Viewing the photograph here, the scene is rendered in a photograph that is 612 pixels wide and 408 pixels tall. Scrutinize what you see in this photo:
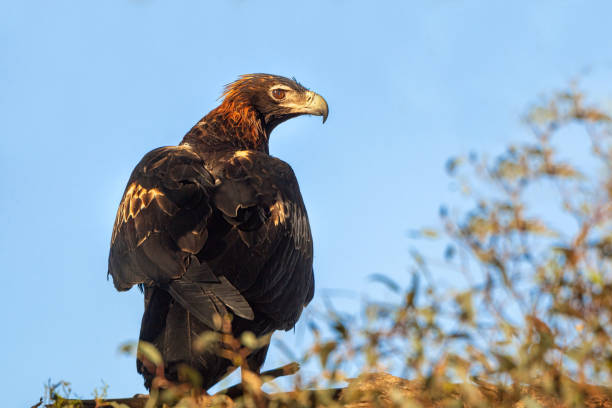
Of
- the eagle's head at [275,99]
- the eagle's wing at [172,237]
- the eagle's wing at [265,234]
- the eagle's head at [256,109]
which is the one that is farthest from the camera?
the eagle's head at [275,99]

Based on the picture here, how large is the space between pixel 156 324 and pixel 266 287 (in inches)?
35.7

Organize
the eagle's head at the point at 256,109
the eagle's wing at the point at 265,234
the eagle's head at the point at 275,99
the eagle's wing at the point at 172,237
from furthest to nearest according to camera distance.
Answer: the eagle's head at the point at 275,99
the eagle's head at the point at 256,109
the eagle's wing at the point at 265,234
the eagle's wing at the point at 172,237

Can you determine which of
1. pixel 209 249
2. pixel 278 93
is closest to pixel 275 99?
pixel 278 93

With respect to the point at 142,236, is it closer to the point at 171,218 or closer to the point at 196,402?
the point at 171,218

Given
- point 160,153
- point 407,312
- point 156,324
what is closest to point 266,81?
point 160,153

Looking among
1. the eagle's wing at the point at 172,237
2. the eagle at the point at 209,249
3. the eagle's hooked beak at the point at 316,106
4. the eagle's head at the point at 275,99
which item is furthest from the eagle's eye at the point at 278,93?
the eagle's wing at the point at 172,237

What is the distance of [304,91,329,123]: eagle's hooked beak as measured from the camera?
8.74 meters

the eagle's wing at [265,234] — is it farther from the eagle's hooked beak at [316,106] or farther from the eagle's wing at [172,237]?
the eagle's hooked beak at [316,106]

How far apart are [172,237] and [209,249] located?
30 centimetres

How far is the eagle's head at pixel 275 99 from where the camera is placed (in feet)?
28.5

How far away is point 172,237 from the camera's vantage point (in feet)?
18.4

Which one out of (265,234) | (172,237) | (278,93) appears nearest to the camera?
(172,237)

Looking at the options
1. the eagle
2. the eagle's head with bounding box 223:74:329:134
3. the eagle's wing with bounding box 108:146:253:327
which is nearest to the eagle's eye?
the eagle's head with bounding box 223:74:329:134

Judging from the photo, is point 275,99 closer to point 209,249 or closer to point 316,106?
point 316,106
